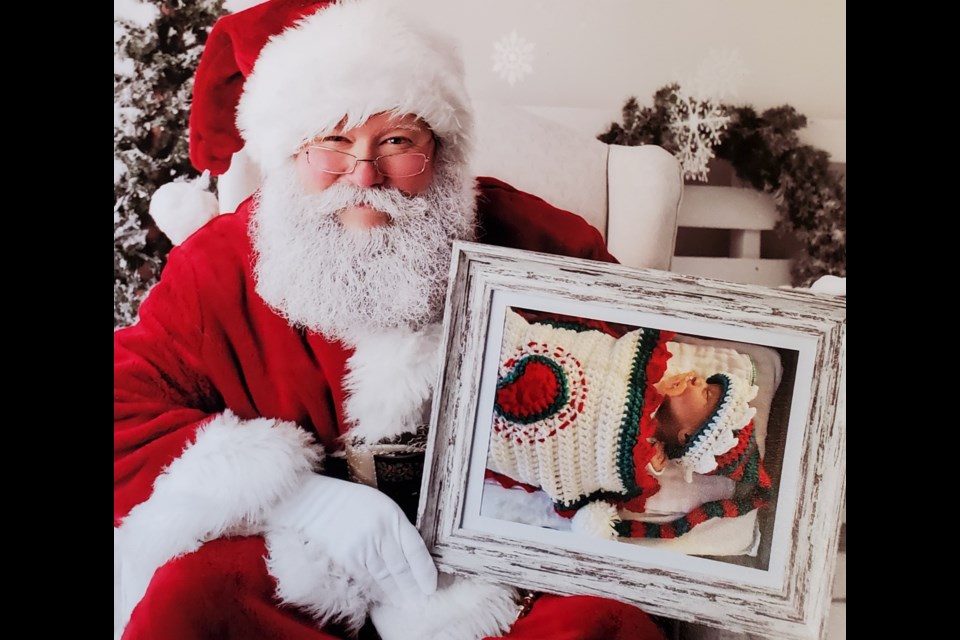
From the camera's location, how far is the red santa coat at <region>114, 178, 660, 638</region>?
3.65 feet

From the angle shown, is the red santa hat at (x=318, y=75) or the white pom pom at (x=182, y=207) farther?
the white pom pom at (x=182, y=207)

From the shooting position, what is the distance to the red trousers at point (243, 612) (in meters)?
1.01

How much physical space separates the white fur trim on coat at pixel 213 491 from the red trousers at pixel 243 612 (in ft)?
0.11

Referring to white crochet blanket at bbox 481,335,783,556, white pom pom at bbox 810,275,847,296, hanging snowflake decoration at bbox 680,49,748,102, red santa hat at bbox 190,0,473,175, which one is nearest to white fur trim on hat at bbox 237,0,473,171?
red santa hat at bbox 190,0,473,175

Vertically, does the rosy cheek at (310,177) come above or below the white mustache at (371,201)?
above

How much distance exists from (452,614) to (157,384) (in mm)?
568

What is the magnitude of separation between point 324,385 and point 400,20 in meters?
0.56

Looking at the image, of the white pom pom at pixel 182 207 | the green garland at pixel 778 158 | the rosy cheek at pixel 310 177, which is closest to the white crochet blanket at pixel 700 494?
the green garland at pixel 778 158

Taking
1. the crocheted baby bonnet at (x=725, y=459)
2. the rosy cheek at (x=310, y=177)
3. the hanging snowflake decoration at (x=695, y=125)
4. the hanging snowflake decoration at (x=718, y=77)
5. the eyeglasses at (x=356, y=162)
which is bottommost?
the crocheted baby bonnet at (x=725, y=459)

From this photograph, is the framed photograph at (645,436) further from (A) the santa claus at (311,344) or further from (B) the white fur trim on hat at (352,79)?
(B) the white fur trim on hat at (352,79)

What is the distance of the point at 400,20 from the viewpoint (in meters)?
1.11

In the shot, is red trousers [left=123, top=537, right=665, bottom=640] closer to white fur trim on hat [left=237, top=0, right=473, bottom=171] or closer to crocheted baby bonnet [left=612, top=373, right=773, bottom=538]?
crocheted baby bonnet [left=612, top=373, right=773, bottom=538]
